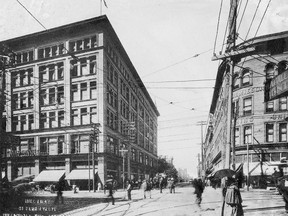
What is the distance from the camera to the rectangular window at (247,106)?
3306cm

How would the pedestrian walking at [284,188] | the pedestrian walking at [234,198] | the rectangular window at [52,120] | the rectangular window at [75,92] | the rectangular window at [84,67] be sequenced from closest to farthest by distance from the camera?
the pedestrian walking at [234,198] < the pedestrian walking at [284,188] < the rectangular window at [52,120] < the rectangular window at [75,92] < the rectangular window at [84,67]

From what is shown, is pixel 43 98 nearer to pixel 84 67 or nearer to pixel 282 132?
pixel 84 67

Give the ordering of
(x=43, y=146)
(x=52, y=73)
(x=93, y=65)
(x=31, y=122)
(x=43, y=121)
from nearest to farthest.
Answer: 1. (x=52, y=73)
2. (x=93, y=65)
3. (x=31, y=122)
4. (x=43, y=121)
5. (x=43, y=146)

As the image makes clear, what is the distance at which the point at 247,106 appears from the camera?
1310 inches

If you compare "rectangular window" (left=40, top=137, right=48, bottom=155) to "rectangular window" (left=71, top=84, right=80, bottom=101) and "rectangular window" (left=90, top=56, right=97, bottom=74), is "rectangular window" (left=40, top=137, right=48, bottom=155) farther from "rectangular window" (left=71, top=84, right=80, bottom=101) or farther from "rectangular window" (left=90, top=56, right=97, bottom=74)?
"rectangular window" (left=90, top=56, right=97, bottom=74)

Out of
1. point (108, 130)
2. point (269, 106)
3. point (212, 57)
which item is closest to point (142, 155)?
point (108, 130)

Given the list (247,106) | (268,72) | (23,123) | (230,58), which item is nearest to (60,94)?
(23,123)

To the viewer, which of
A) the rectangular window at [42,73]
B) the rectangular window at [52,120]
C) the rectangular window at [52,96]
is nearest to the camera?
the rectangular window at [42,73]

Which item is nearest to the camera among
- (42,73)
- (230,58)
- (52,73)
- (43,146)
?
(230,58)

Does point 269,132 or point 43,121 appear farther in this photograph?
point 269,132

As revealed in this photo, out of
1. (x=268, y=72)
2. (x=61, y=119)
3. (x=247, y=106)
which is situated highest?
(x=268, y=72)

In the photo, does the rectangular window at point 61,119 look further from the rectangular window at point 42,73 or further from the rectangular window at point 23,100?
the rectangular window at point 42,73

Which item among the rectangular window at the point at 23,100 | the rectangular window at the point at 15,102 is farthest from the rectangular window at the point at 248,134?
the rectangular window at the point at 15,102

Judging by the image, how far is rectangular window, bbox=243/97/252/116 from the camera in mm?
33062
